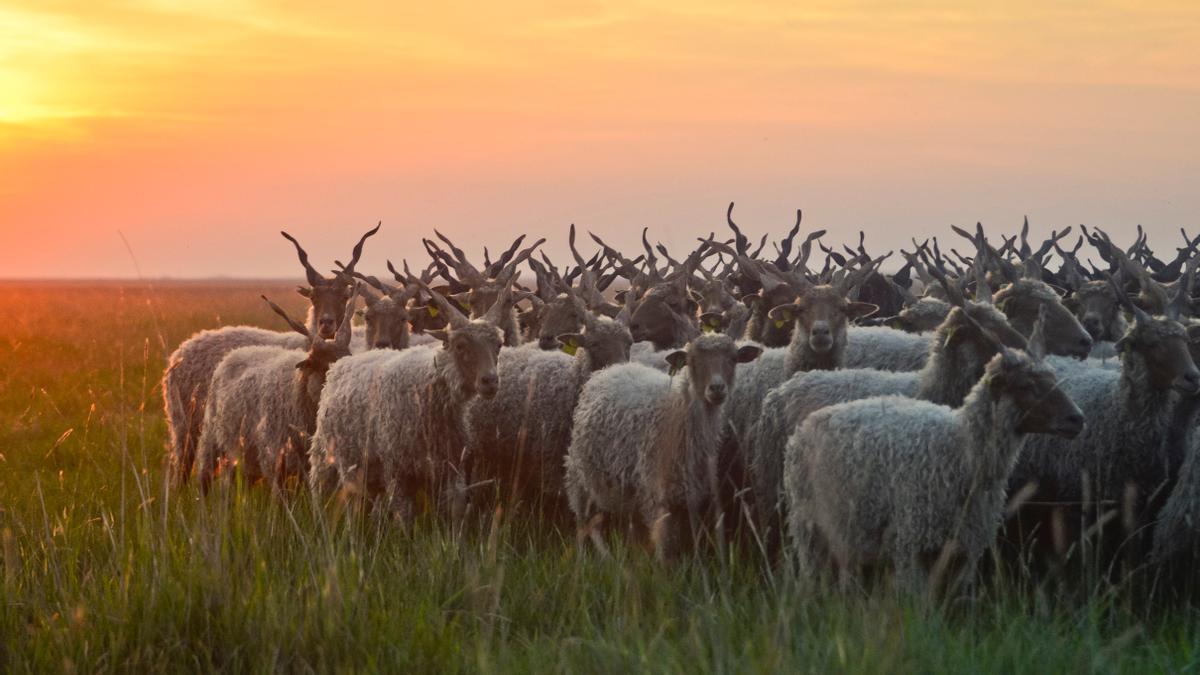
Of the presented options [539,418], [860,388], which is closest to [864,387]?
[860,388]

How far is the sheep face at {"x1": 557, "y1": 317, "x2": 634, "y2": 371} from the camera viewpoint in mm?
9781

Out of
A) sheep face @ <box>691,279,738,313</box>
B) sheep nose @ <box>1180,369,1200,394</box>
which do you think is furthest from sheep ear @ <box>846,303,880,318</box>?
sheep nose @ <box>1180,369,1200,394</box>

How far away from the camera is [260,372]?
10.7 m

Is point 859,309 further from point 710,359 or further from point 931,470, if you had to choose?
point 931,470

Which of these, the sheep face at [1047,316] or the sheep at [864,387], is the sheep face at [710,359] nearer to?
the sheep at [864,387]

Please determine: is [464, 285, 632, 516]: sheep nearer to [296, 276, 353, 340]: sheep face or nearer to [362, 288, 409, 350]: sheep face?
[362, 288, 409, 350]: sheep face

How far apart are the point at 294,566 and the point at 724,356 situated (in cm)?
296

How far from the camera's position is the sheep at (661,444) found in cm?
818

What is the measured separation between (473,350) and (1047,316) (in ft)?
14.3

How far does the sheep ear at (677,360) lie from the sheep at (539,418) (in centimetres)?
79

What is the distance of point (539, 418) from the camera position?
9656 millimetres

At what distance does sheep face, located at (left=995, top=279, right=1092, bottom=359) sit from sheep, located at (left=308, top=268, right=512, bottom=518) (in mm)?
3928

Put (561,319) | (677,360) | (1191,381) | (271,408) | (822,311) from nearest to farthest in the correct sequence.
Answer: (1191,381)
(677,360)
(822,311)
(271,408)
(561,319)

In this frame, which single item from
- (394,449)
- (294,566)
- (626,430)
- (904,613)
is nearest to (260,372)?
(394,449)
